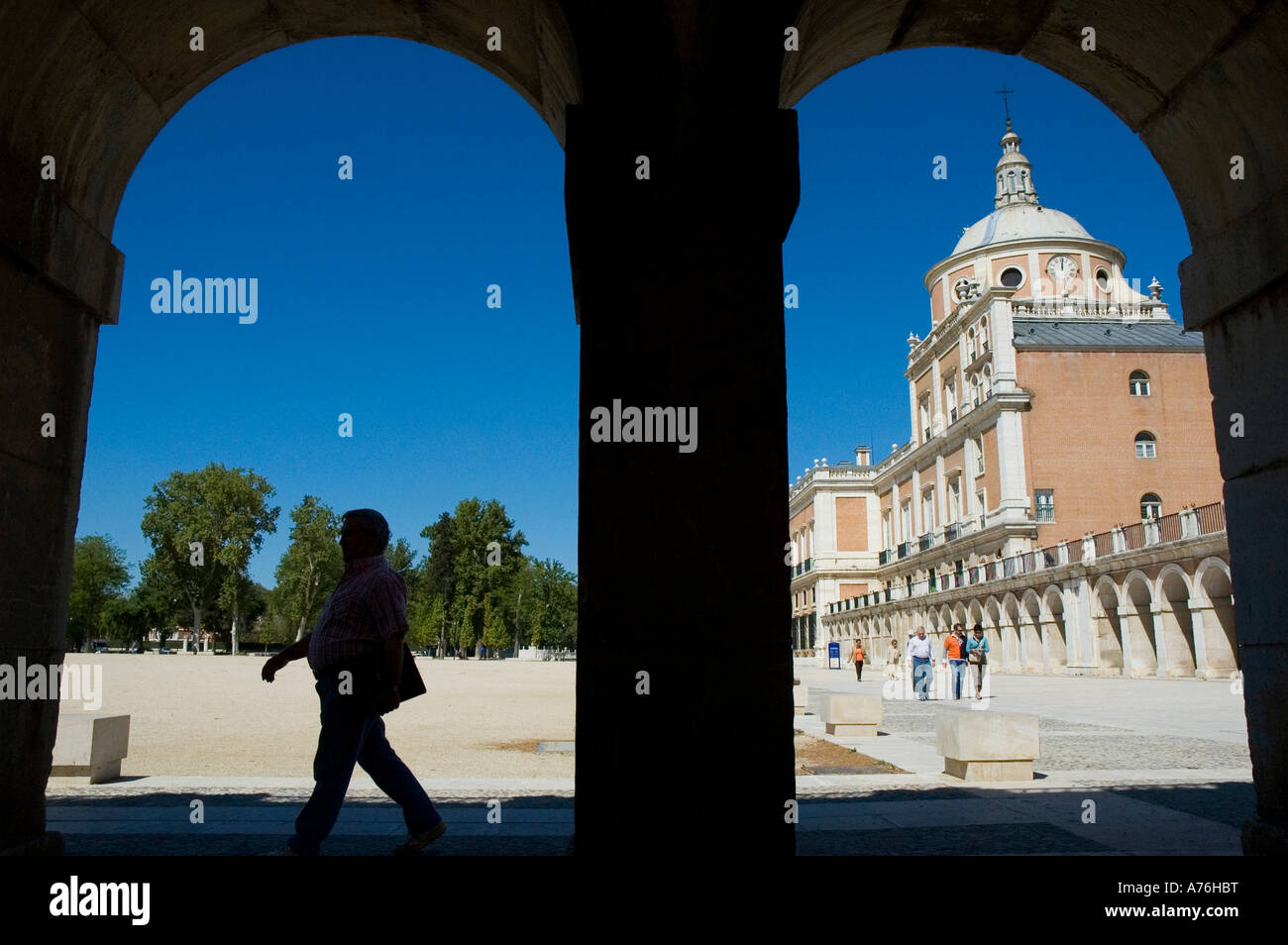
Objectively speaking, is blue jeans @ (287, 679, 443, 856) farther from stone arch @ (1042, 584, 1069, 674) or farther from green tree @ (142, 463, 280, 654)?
green tree @ (142, 463, 280, 654)

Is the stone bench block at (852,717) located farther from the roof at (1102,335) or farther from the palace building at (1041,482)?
the roof at (1102,335)

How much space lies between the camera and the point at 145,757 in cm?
1038

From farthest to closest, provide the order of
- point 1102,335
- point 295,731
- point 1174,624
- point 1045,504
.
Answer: point 1102,335 → point 1045,504 → point 1174,624 → point 295,731

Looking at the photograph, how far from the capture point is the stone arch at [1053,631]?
39.1 metres

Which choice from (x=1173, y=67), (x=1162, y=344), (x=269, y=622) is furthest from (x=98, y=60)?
(x=269, y=622)

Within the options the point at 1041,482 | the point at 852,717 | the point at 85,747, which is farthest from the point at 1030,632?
the point at 85,747

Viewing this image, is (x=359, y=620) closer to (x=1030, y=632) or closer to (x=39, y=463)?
(x=39, y=463)

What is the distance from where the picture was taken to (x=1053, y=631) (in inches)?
1559

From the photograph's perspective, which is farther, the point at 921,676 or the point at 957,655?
the point at 921,676

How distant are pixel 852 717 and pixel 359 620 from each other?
9720 millimetres

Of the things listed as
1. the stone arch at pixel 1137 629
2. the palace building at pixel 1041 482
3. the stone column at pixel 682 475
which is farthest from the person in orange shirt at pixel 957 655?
the stone column at pixel 682 475

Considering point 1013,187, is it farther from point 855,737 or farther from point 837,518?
point 855,737

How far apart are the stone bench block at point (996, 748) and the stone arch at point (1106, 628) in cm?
A: 3030

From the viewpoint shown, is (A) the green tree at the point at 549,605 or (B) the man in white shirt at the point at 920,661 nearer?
(B) the man in white shirt at the point at 920,661
